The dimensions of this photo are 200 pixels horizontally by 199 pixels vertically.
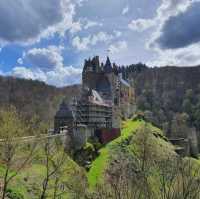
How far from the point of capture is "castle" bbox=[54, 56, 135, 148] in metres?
65.5

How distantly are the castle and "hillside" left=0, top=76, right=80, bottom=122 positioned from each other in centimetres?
1316

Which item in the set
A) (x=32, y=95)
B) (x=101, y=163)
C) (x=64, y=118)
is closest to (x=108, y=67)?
(x=32, y=95)

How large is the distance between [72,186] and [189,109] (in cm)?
14287

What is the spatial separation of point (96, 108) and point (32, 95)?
61680 millimetres

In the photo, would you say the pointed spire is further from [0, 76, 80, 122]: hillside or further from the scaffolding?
the scaffolding

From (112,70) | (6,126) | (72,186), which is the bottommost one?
(72,186)

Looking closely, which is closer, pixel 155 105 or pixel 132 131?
pixel 132 131

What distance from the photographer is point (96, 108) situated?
259 feet

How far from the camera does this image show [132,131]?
274 feet

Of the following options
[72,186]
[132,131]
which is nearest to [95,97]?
[132,131]

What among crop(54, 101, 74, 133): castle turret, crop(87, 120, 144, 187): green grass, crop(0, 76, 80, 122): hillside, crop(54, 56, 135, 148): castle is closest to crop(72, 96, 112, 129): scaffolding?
crop(54, 56, 135, 148): castle

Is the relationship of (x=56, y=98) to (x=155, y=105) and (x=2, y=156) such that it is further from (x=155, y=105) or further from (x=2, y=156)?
(x=2, y=156)

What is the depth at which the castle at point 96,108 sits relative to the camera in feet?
215

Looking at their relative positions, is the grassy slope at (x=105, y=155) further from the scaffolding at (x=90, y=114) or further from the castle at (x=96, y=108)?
the scaffolding at (x=90, y=114)
